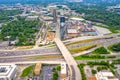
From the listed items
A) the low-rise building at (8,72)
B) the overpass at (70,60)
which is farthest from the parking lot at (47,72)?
the low-rise building at (8,72)

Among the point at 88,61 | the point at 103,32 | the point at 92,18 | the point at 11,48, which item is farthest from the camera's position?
the point at 92,18

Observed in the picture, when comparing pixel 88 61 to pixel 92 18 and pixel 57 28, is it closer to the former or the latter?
pixel 57 28

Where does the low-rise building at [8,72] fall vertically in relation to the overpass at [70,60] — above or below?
above

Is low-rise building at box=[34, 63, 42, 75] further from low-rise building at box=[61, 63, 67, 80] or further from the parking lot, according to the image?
low-rise building at box=[61, 63, 67, 80]

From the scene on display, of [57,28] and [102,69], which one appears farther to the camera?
[57,28]

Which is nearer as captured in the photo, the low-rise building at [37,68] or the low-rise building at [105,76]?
the low-rise building at [105,76]

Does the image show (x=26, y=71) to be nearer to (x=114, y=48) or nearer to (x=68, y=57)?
(x=68, y=57)

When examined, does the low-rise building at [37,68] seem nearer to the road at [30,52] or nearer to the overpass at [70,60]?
the overpass at [70,60]

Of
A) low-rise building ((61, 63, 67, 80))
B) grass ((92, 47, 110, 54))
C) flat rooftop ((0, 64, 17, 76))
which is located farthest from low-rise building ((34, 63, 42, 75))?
grass ((92, 47, 110, 54))

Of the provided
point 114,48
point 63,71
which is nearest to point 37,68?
point 63,71

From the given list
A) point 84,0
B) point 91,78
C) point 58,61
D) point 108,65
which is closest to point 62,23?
point 58,61
